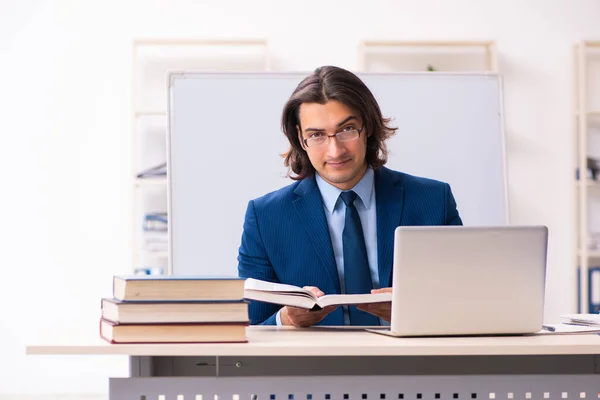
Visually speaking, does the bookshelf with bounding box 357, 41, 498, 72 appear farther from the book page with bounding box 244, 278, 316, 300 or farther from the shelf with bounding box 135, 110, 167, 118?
the book page with bounding box 244, 278, 316, 300

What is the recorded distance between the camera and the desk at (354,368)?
1.34 metres

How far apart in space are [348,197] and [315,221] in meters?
0.11

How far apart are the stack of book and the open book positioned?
14 cm

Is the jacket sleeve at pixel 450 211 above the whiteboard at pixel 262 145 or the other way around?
the other way around

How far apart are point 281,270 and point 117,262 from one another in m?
2.22

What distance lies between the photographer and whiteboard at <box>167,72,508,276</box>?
2.80m

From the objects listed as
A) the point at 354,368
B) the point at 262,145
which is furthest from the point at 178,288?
the point at 262,145

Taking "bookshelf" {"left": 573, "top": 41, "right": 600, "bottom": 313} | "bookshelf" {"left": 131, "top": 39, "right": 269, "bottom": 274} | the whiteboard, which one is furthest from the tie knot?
"bookshelf" {"left": 573, "top": 41, "right": 600, "bottom": 313}

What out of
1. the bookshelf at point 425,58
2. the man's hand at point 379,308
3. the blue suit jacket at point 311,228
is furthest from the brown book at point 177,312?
the bookshelf at point 425,58

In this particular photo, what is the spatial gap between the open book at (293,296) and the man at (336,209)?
485 mm

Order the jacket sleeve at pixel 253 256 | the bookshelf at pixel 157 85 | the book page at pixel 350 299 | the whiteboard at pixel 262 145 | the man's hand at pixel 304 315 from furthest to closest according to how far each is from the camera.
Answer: the bookshelf at pixel 157 85 → the whiteboard at pixel 262 145 → the jacket sleeve at pixel 253 256 → the man's hand at pixel 304 315 → the book page at pixel 350 299

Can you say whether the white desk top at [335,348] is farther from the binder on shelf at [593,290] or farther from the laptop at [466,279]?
the binder on shelf at [593,290]

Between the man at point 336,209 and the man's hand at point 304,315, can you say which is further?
Answer: the man at point 336,209

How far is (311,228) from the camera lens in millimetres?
2145
